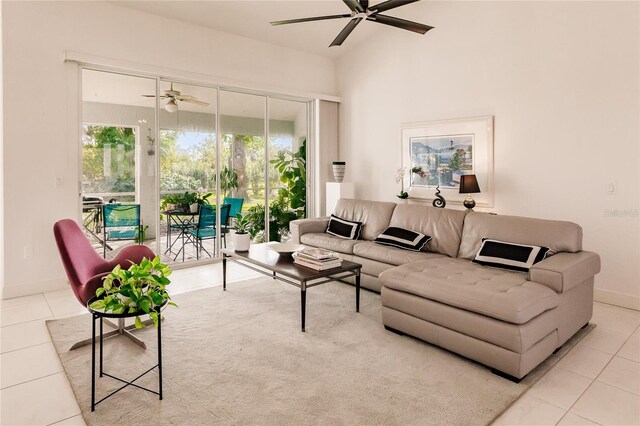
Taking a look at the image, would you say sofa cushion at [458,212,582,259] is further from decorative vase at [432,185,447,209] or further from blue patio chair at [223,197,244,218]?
blue patio chair at [223,197,244,218]

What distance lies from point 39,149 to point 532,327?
482 cm

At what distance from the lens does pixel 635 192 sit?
3.84 metres

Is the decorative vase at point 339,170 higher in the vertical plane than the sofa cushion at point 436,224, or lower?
higher

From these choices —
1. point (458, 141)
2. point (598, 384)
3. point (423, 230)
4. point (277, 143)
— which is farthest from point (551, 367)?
point (277, 143)

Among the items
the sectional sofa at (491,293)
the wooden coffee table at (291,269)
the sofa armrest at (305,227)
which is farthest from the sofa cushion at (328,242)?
the wooden coffee table at (291,269)

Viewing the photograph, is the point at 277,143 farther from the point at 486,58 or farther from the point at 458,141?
the point at 486,58

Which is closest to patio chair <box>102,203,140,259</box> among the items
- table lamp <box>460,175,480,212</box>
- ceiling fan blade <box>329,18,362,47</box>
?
ceiling fan blade <box>329,18,362,47</box>

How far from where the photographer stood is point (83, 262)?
9.92ft

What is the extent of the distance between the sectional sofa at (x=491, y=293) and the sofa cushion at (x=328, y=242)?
482 mm

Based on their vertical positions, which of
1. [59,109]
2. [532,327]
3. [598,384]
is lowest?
[598,384]

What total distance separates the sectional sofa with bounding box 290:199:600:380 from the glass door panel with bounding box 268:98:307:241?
2.61 metres

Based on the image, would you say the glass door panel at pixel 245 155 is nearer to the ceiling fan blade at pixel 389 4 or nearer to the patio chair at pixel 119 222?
the patio chair at pixel 119 222

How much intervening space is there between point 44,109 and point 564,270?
16.5 ft

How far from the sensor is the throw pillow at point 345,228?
4973 millimetres
